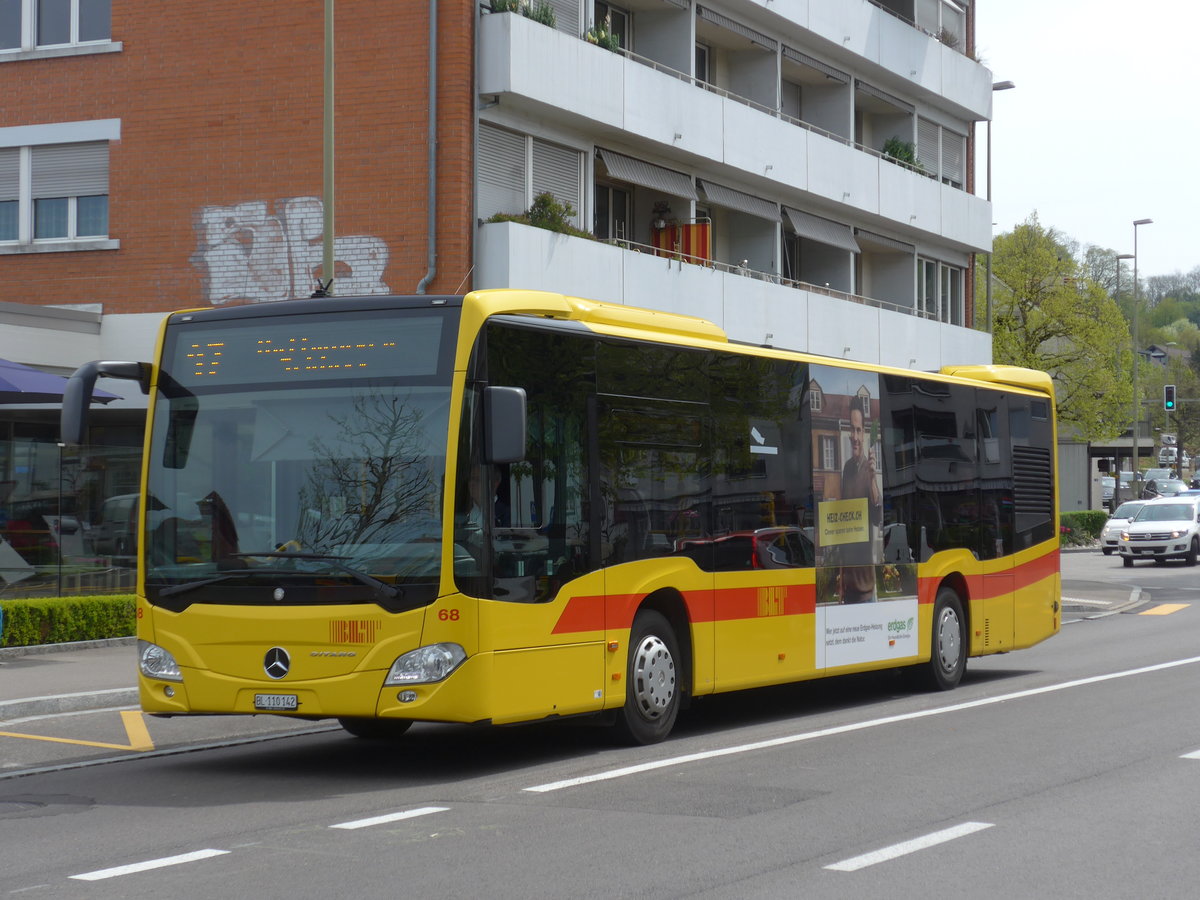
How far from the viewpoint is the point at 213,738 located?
12.5 m

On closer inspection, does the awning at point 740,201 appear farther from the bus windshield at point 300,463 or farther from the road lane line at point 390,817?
the road lane line at point 390,817

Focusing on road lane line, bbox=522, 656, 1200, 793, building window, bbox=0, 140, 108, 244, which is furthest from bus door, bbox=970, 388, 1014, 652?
building window, bbox=0, 140, 108, 244

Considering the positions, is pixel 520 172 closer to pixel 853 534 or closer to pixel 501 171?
pixel 501 171

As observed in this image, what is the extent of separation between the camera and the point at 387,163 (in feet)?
79.3

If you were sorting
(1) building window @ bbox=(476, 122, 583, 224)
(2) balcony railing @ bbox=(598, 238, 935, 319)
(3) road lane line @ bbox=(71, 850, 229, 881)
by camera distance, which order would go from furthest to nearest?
1. (2) balcony railing @ bbox=(598, 238, 935, 319)
2. (1) building window @ bbox=(476, 122, 583, 224)
3. (3) road lane line @ bbox=(71, 850, 229, 881)

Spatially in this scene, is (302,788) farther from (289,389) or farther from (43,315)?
(43,315)

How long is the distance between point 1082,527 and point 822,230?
1124 inches

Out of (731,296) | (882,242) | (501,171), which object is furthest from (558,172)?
(882,242)

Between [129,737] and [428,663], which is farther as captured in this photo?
[129,737]

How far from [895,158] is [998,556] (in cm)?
2101

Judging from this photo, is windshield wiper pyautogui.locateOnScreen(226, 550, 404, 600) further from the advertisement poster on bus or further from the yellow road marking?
the advertisement poster on bus

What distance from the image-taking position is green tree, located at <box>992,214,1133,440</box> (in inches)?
2501

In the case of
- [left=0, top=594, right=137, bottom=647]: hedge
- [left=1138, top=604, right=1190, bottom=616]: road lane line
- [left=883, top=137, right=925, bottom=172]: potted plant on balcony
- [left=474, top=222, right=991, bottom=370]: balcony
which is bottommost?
[left=1138, top=604, right=1190, bottom=616]: road lane line

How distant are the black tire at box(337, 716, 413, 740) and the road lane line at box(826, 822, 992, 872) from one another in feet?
16.1
